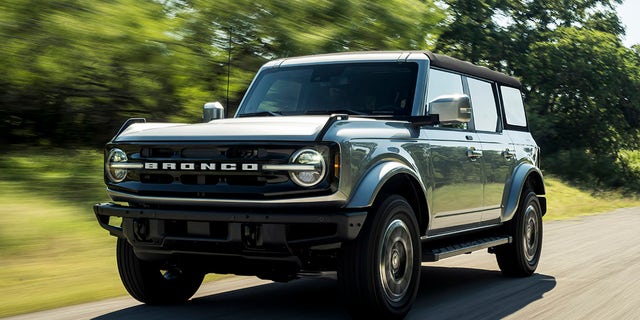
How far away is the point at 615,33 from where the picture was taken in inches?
1672

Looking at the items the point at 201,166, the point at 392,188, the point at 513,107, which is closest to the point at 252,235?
the point at 201,166

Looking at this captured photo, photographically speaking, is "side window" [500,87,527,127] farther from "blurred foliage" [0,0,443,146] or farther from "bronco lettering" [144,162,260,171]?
"bronco lettering" [144,162,260,171]

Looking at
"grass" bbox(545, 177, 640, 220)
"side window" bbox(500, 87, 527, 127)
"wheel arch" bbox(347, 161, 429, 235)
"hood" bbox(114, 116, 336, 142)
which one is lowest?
"grass" bbox(545, 177, 640, 220)

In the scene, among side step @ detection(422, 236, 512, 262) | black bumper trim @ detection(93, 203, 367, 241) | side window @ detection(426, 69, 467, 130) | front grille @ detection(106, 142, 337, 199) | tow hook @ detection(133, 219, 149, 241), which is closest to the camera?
black bumper trim @ detection(93, 203, 367, 241)

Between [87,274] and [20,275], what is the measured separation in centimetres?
61

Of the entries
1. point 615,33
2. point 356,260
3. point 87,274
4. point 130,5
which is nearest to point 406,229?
point 356,260

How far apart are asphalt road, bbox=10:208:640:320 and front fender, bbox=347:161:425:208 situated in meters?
1.03

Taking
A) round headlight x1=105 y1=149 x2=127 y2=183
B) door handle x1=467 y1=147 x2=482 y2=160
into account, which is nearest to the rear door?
door handle x1=467 y1=147 x2=482 y2=160

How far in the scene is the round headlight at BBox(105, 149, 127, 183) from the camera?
588cm

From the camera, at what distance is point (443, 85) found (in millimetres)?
7168

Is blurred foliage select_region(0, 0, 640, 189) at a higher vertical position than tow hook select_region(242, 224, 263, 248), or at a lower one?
higher

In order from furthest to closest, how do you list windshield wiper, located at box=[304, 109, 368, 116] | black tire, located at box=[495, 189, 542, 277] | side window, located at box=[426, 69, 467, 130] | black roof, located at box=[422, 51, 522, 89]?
black tire, located at box=[495, 189, 542, 277], black roof, located at box=[422, 51, 522, 89], side window, located at box=[426, 69, 467, 130], windshield wiper, located at box=[304, 109, 368, 116]

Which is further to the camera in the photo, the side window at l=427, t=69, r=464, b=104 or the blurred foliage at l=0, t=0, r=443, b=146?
the blurred foliage at l=0, t=0, r=443, b=146

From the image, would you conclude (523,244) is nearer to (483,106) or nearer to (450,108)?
(483,106)
